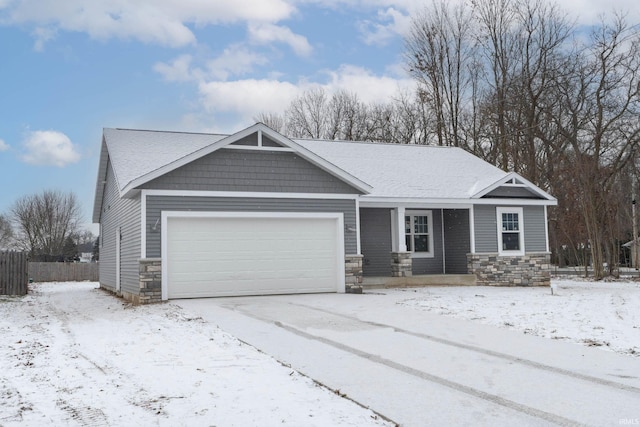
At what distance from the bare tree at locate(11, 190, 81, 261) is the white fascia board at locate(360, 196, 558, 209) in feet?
127

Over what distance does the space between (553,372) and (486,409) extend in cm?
178

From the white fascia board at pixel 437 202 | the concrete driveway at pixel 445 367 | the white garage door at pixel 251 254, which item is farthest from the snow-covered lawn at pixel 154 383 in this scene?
the white fascia board at pixel 437 202

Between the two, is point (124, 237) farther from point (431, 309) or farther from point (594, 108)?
point (594, 108)

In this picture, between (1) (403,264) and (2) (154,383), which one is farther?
(1) (403,264)

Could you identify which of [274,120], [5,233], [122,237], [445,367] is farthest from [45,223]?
[445,367]

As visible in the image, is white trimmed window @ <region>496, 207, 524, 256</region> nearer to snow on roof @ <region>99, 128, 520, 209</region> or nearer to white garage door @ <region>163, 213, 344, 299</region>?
snow on roof @ <region>99, 128, 520, 209</region>

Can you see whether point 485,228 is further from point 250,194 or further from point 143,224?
point 143,224

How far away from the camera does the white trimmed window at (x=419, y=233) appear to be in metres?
19.9

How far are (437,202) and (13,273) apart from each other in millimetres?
14576

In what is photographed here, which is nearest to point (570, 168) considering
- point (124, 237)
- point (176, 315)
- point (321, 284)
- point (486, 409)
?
point (321, 284)

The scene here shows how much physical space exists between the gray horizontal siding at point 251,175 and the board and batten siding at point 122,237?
1.46 meters

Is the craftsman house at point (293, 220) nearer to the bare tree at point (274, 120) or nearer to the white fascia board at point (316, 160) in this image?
the white fascia board at point (316, 160)

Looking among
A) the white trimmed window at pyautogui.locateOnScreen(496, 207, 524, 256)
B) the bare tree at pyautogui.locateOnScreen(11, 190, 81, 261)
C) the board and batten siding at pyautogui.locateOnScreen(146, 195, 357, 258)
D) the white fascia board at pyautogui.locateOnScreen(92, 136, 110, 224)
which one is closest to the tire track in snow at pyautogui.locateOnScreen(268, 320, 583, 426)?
the board and batten siding at pyautogui.locateOnScreen(146, 195, 357, 258)

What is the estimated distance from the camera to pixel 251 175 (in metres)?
14.9
